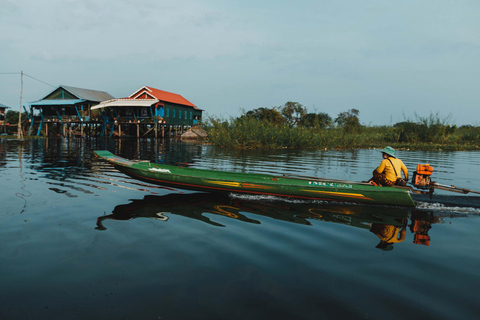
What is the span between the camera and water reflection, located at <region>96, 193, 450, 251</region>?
5.59 meters

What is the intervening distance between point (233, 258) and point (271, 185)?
3.03 metres

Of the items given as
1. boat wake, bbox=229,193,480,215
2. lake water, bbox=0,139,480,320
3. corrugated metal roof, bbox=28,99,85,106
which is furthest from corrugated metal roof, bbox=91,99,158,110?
boat wake, bbox=229,193,480,215

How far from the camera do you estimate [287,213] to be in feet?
21.1

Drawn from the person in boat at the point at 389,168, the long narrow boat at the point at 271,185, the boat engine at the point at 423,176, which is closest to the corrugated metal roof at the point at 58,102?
the long narrow boat at the point at 271,185


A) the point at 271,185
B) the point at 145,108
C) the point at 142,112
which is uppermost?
the point at 145,108

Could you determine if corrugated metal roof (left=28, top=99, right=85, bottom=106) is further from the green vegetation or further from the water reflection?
the water reflection

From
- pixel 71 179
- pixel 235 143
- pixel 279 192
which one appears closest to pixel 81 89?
pixel 235 143

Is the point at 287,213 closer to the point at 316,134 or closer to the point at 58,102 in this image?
the point at 316,134

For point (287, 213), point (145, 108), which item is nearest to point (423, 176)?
point (287, 213)

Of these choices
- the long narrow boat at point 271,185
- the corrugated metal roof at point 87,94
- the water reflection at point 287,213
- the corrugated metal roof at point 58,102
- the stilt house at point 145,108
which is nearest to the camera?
the water reflection at point 287,213

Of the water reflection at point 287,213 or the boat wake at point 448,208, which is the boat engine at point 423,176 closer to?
the boat wake at point 448,208

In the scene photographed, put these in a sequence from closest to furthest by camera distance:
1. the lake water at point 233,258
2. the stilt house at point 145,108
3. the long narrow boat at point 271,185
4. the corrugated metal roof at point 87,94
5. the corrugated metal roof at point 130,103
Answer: the lake water at point 233,258
the long narrow boat at point 271,185
the corrugated metal roof at point 130,103
the stilt house at point 145,108
the corrugated metal roof at point 87,94

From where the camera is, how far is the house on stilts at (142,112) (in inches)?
1373

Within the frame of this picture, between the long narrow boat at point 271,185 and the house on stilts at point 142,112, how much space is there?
27387 millimetres
